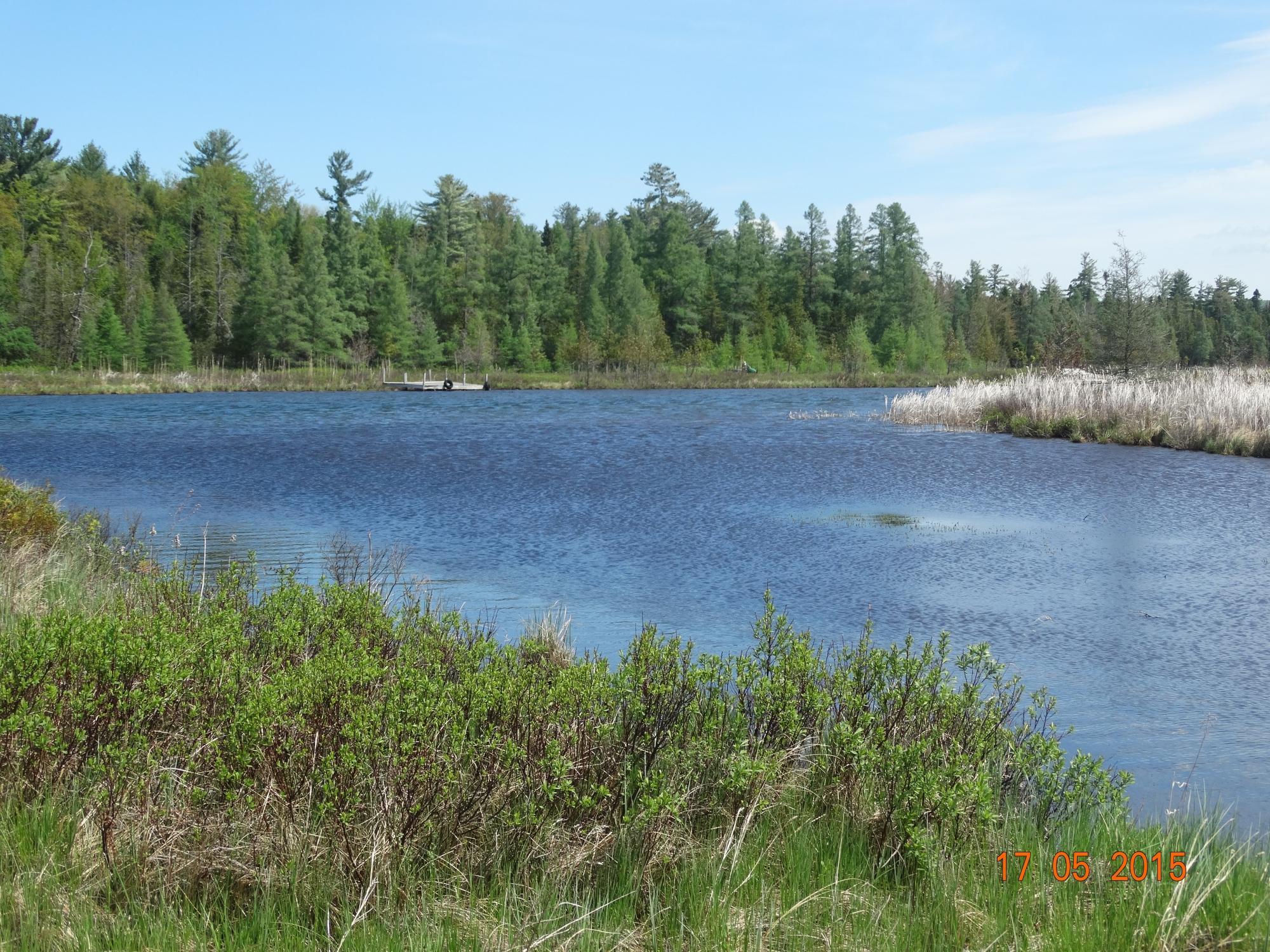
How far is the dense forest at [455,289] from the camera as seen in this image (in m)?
79.5

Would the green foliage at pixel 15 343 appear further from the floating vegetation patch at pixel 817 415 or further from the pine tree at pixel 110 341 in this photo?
the floating vegetation patch at pixel 817 415

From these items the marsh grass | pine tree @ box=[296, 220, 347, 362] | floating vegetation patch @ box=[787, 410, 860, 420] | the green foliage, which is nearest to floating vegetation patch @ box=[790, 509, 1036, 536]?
floating vegetation patch @ box=[787, 410, 860, 420]

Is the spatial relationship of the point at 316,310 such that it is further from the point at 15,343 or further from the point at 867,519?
the point at 867,519

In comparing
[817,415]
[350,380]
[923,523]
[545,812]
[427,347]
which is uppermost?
[427,347]

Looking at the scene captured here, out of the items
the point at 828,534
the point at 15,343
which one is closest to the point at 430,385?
the point at 15,343

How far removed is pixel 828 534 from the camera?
1636cm

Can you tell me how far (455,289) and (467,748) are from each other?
304 ft

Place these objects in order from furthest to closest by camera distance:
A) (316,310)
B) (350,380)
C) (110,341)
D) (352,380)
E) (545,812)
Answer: (316,310)
(352,380)
(350,380)
(110,341)
(545,812)

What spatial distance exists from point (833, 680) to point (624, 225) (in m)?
109

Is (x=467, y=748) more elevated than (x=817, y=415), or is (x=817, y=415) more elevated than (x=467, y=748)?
(x=817, y=415)

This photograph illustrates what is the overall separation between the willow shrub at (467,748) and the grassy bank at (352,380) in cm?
6297

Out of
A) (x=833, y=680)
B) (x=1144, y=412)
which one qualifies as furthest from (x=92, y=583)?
(x=1144, y=412)

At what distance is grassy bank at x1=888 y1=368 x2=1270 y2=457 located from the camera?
93.7ft
